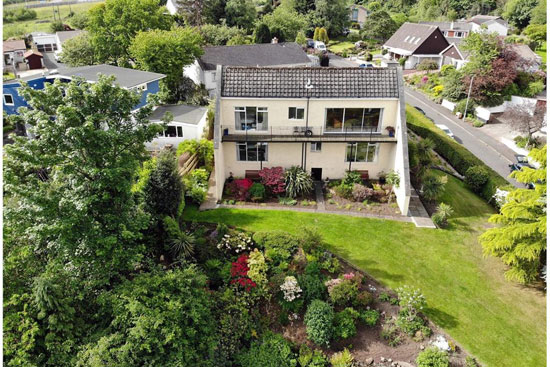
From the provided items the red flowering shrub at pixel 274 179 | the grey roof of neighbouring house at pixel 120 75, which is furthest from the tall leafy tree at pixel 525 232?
the grey roof of neighbouring house at pixel 120 75

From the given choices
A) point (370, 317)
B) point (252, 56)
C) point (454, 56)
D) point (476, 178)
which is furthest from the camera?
point (454, 56)

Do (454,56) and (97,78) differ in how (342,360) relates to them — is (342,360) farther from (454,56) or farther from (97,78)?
(454,56)

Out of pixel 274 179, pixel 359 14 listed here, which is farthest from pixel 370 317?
pixel 359 14

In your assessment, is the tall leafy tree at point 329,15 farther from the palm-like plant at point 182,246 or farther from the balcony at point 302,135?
the palm-like plant at point 182,246

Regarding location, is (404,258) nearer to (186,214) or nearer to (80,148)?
(186,214)

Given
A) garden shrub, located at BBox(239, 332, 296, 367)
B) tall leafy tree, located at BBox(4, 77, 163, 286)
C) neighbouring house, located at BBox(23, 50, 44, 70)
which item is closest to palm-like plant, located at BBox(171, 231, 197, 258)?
tall leafy tree, located at BBox(4, 77, 163, 286)

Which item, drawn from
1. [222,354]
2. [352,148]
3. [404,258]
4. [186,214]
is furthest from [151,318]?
[352,148]
